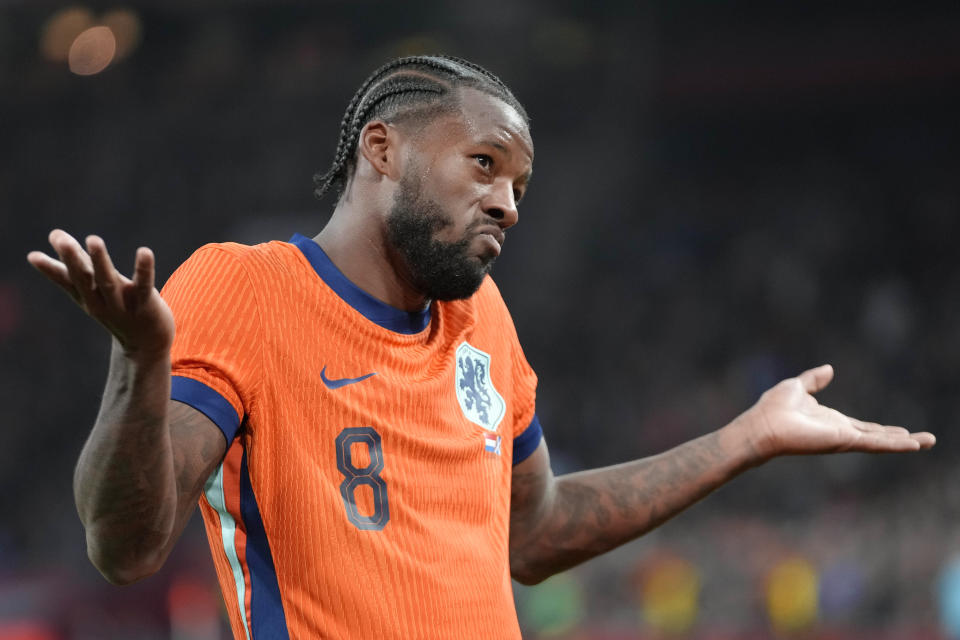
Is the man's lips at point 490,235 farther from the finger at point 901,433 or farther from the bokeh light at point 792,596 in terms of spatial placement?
the bokeh light at point 792,596

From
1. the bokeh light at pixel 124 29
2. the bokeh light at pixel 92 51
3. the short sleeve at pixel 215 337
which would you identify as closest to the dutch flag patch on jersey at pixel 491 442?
the short sleeve at pixel 215 337

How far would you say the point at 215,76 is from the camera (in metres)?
13.0

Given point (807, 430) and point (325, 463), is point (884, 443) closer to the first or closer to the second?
point (807, 430)

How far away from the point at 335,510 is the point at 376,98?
30.4 inches

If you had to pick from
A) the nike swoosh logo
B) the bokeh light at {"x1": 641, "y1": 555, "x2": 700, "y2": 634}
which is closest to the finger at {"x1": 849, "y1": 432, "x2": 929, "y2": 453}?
the nike swoosh logo

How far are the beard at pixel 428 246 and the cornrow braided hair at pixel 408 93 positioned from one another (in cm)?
14

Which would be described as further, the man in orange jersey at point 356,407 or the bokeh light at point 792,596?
the bokeh light at point 792,596

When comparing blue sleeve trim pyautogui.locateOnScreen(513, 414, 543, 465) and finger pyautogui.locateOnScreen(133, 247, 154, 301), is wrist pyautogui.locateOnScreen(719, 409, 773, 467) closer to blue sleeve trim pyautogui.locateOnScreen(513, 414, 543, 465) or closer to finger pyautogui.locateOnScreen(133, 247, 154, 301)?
blue sleeve trim pyautogui.locateOnScreen(513, 414, 543, 465)

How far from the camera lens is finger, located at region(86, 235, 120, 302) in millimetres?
1263

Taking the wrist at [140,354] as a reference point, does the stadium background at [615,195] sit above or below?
above

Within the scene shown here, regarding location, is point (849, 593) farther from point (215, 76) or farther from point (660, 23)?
point (215, 76)

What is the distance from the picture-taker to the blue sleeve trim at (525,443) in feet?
7.45

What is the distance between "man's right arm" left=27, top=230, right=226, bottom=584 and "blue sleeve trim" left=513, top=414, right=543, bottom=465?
0.77m

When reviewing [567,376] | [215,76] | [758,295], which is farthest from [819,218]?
[215,76]
